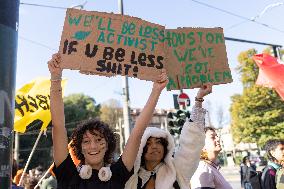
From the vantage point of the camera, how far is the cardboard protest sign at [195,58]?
3.21m

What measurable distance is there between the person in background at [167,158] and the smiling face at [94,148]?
15.1 inches

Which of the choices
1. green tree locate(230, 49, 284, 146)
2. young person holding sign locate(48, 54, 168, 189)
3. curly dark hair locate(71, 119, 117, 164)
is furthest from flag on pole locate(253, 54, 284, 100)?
green tree locate(230, 49, 284, 146)

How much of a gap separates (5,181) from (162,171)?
1.24 meters

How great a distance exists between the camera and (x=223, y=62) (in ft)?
11.1

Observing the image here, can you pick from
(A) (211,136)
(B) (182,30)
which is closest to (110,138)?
(B) (182,30)

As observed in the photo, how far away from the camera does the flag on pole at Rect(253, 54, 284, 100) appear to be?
5.75m

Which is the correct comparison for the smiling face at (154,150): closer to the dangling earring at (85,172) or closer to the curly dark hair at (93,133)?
the curly dark hair at (93,133)

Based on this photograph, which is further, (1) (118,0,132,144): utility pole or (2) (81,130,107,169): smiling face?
(1) (118,0,132,144): utility pole

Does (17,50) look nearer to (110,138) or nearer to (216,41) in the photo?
(110,138)

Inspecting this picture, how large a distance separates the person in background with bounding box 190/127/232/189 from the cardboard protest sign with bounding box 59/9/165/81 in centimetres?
118

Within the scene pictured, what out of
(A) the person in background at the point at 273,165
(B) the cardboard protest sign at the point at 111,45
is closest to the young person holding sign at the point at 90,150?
(B) the cardboard protest sign at the point at 111,45

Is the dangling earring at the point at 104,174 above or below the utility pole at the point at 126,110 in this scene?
below

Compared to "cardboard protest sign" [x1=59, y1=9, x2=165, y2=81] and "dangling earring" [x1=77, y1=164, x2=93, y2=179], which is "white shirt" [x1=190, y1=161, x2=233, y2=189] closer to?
"cardboard protest sign" [x1=59, y1=9, x2=165, y2=81]

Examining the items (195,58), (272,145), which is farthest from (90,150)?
(272,145)
